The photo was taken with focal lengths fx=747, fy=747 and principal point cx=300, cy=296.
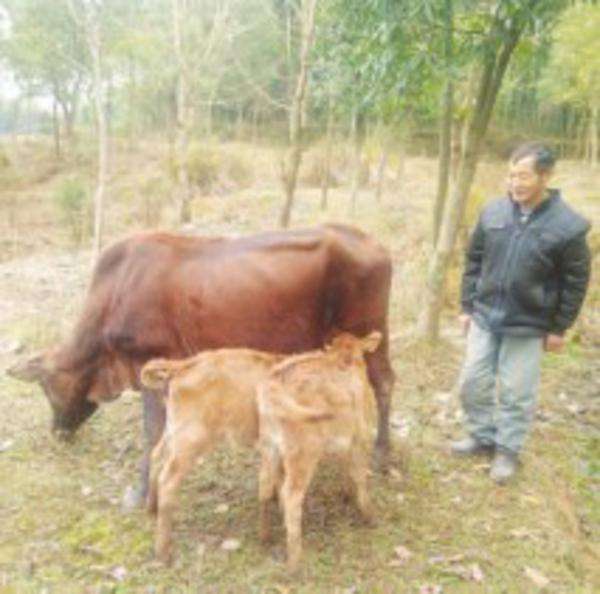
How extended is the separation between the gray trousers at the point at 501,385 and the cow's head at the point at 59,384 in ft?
8.19

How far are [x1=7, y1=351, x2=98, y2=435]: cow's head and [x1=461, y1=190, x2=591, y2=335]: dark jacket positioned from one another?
2619 millimetres

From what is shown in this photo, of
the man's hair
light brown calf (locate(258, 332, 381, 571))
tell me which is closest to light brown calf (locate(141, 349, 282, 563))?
light brown calf (locate(258, 332, 381, 571))

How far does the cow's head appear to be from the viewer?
4762 millimetres

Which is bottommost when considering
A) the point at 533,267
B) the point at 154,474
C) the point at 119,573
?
the point at 119,573

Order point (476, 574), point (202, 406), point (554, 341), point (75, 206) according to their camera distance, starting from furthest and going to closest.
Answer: point (75, 206) → point (554, 341) → point (476, 574) → point (202, 406)

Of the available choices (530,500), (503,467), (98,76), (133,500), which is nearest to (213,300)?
(133,500)

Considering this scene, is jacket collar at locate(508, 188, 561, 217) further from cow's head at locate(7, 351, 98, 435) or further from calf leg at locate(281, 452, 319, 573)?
cow's head at locate(7, 351, 98, 435)

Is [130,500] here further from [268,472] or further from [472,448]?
[472,448]

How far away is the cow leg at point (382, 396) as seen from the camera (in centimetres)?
488

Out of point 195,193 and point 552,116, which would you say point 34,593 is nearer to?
point 195,193

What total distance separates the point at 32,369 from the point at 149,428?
37.9 inches

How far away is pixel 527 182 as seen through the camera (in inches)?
169

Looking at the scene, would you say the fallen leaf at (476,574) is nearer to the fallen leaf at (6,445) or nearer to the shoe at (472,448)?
the shoe at (472,448)

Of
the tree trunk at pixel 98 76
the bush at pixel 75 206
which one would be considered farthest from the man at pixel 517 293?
the bush at pixel 75 206
